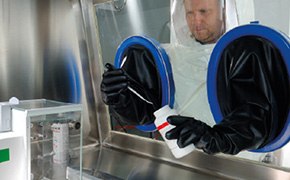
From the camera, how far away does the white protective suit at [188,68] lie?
3.66 feet

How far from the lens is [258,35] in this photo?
838mm

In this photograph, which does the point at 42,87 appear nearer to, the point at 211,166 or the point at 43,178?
the point at 43,178

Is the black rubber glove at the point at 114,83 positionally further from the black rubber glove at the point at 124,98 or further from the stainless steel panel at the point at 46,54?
the stainless steel panel at the point at 46,54

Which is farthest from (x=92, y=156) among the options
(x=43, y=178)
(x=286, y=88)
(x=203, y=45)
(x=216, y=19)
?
(x=286, y=88)

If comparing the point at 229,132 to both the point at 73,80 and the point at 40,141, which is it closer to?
the point at 40,141

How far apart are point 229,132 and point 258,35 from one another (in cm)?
31

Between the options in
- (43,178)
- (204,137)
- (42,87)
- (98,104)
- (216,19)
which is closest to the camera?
(204,137)

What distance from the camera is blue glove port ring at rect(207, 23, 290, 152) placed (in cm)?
80

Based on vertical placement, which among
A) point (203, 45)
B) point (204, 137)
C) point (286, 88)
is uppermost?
point (203, 45)

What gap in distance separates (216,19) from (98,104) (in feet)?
2.96

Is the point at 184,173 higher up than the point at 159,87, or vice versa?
the point at 159,87

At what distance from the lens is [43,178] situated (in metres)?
1.19

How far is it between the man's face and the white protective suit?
0.08 ft

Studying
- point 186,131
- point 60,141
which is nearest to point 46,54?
point 60,141
